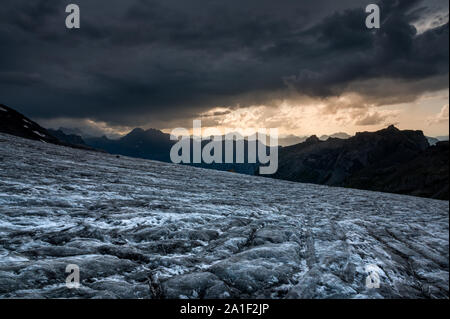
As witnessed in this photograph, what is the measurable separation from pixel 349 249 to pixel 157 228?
6152 millimetres

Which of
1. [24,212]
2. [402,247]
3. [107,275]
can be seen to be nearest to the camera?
[107,275]

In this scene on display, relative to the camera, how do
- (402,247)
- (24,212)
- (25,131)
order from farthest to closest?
(25,131)
(402,247)
(24,212)

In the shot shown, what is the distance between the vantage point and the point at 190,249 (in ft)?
23.6

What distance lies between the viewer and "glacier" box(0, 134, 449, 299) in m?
5.28

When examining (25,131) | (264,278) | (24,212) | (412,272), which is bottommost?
(412,272)

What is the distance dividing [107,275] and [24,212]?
479cm

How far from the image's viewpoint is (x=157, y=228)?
27.1ft

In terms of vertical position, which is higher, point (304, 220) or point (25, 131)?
point (25, 131)

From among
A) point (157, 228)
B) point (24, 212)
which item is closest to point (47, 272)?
point (157, 228)

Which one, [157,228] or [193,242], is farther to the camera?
[157,228]

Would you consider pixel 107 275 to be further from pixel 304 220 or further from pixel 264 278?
pixel 304 220

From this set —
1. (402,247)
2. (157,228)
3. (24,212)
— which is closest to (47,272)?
(157,228)

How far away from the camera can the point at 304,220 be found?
462 inches

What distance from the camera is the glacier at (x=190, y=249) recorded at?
5281mm
